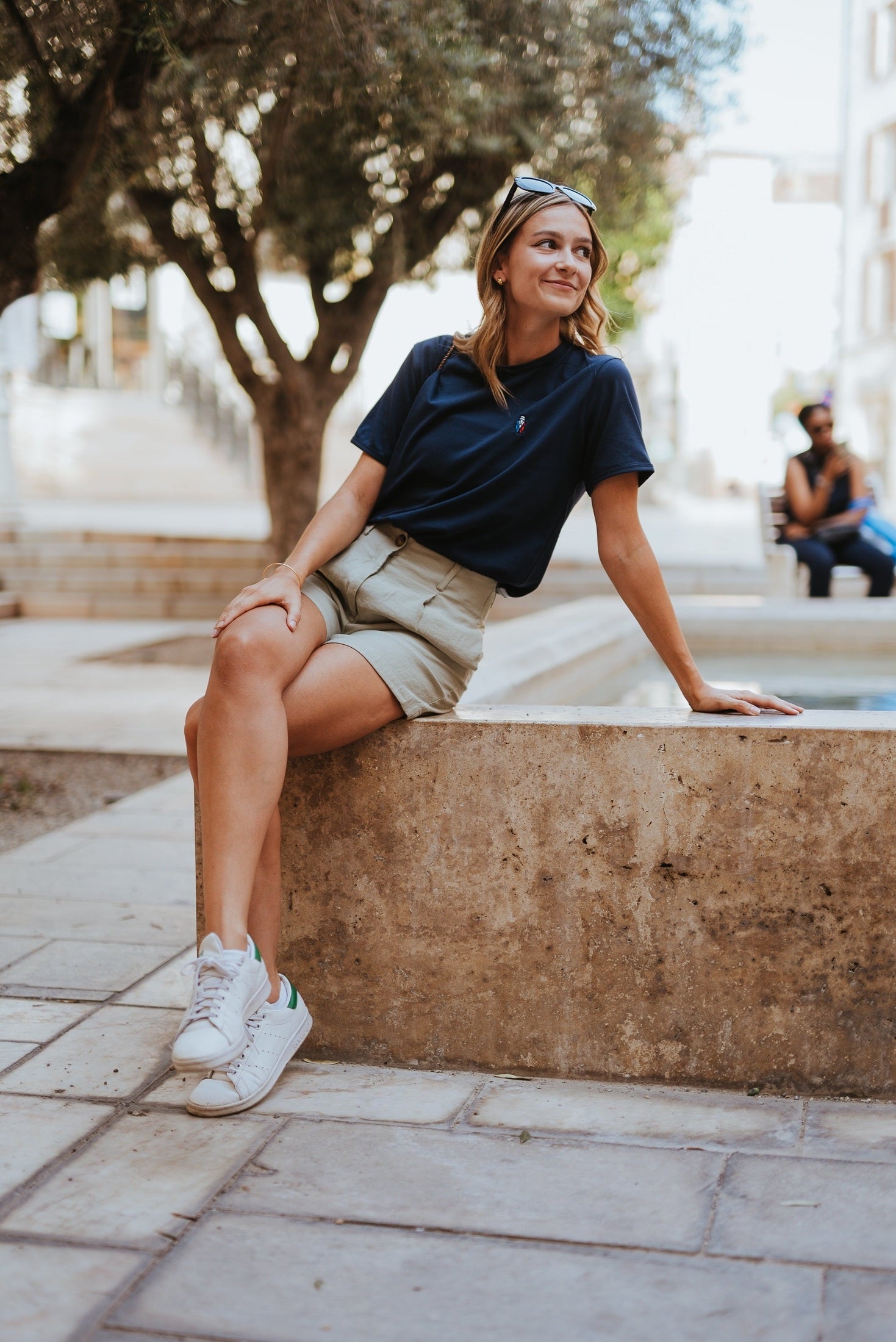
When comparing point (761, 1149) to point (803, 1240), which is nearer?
point (803, 1240)

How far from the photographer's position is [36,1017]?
2.89 metres

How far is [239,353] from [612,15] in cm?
332

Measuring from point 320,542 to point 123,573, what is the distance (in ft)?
37.3

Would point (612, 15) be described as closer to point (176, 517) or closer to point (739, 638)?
point (739, 638)

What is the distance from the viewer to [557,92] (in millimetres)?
7719

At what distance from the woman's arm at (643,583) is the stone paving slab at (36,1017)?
4.78 ft

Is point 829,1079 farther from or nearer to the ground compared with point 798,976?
nearer to the ground

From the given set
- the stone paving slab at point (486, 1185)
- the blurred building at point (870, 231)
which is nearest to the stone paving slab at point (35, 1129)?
the stone paving slab at point (486, 1185)

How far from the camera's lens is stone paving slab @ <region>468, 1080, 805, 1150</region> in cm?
233

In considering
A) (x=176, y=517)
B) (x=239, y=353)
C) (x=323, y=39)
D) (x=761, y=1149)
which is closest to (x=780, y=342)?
(x=176, y=517)

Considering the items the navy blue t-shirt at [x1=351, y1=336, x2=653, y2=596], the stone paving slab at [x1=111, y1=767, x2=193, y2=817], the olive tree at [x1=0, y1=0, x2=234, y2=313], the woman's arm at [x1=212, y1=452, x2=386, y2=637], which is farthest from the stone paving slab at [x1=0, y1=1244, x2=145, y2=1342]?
the olive tree at [x1=0, y1=0, x2=234, y2=313]

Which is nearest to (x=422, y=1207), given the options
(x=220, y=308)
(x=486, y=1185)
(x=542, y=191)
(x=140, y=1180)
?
(x=486, y=1185)

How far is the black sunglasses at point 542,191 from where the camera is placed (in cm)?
270

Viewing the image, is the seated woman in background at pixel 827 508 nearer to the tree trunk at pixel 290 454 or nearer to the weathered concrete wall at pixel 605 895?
the tree trunk at pixel 290 454
